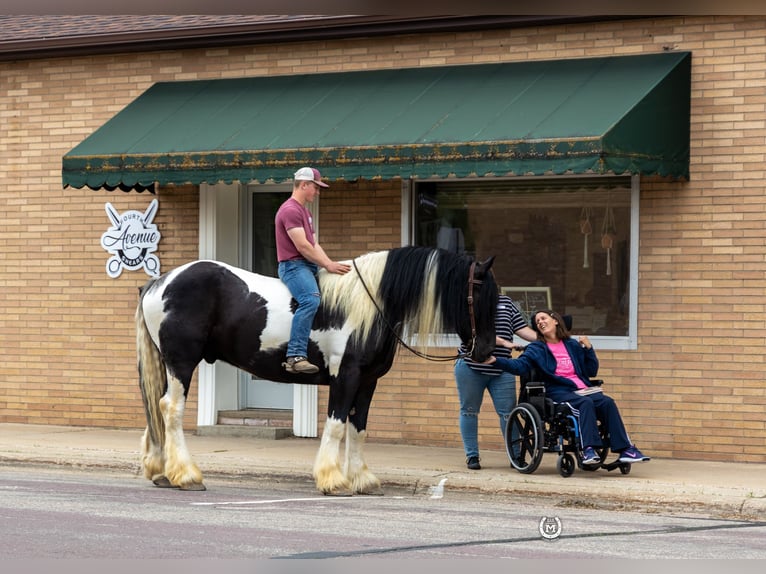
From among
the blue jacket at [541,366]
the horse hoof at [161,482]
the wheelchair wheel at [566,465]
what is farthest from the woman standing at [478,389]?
the horse hoof at [161,482]

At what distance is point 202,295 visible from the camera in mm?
9156

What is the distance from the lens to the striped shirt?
979 cm

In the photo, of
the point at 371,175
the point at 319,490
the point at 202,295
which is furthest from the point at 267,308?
the point at 371,175

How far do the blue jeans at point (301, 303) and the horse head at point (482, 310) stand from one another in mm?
1233

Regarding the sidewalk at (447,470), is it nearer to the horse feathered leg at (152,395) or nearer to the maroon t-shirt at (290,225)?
the horse feathered leg at (152,395)

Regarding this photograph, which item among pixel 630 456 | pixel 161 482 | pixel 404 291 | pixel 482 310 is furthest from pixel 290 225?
pixel 630 456

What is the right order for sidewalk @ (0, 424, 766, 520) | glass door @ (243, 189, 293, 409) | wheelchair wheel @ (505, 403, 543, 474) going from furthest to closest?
glass door @ (243, 189, 293, 409)
wheelchair wheel @ (505, 403, 543, 474)
sidewalk @ (0, 424, 766, 520)

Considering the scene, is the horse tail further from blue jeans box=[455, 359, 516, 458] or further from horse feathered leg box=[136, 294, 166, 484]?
blue jeans box=[455, 359, 516, 458]

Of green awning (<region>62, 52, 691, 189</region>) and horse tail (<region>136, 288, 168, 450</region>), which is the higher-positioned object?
green awning (<region>62, 52, 691, 189</region>)

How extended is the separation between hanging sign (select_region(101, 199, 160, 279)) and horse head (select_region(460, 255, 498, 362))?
226 inches

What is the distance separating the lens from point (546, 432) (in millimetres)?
9641

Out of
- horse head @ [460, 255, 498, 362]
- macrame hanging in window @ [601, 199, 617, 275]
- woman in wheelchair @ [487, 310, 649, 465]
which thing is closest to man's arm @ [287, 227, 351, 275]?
horse head @ [460, 255, 498, 362]

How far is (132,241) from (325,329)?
5.21 meters

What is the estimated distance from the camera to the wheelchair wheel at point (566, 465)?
31.1ft
